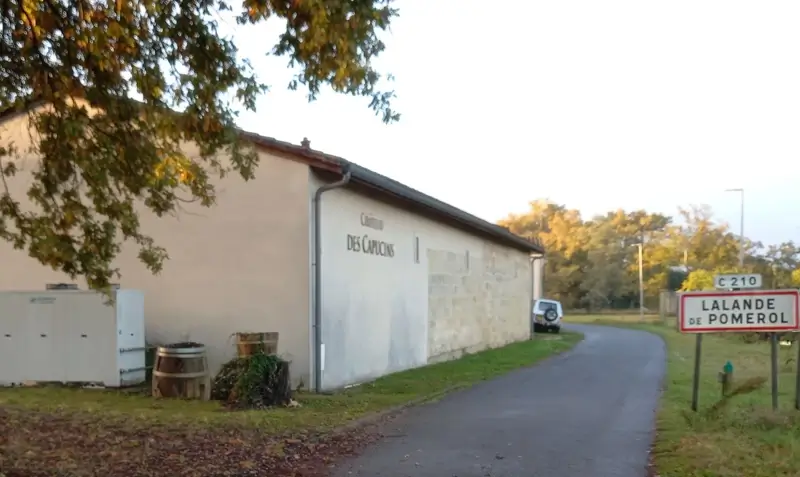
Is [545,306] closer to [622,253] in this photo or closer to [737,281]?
[737,281]

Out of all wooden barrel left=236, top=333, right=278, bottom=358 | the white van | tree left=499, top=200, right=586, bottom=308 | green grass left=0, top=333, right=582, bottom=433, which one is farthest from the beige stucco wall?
tree left=499, top=200, right=586, bottom=308

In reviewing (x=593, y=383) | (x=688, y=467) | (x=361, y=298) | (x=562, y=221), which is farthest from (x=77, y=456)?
(x=562, y=221)

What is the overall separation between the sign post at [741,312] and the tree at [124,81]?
15.4 feet

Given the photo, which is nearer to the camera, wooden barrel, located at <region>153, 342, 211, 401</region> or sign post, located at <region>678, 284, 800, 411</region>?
sign post, located at <region>678, 284, 800, 411</region>

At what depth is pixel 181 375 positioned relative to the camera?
12219mm

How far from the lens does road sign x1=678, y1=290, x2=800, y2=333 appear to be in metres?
9.92

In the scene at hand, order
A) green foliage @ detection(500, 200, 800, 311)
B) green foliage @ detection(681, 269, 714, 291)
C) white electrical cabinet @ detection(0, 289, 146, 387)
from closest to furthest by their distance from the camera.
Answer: white electrical cabinet @ detection(0, 289, 146, 387), green foliage @ detection(681, 269, 714, 291), green foliage @ detection(500, 200, 800, 311)

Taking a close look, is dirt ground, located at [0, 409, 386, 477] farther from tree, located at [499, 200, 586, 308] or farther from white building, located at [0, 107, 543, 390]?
tree, located at [499, 200, 586, 308]

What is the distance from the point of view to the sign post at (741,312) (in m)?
9.92

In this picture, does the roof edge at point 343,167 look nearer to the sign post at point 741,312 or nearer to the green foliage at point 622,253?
the sign post at point 741,312

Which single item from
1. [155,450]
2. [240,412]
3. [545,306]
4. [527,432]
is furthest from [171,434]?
[545,306]

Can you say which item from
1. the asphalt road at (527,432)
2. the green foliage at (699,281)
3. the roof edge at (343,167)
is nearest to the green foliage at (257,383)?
the asphalt road at (527,432)

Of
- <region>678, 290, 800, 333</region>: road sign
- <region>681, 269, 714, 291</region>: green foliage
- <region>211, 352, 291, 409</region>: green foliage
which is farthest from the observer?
<region>681, 269, 714, 291</region>: green foliage

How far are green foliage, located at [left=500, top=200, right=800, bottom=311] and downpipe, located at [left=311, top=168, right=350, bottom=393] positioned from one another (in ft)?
177
